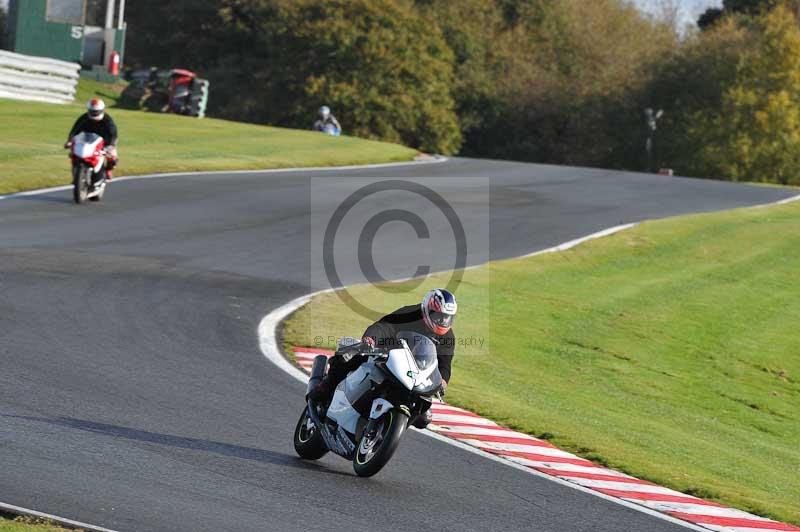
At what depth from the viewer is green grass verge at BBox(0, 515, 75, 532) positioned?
22.4ft

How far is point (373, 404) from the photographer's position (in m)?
8.82

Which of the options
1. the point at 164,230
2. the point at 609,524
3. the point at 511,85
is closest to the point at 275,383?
the point at 609,524

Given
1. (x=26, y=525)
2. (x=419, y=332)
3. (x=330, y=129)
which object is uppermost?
(x=330, y=129)

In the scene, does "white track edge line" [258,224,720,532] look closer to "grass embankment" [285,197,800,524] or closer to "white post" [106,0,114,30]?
"grass embankment" [285,197,800,524]

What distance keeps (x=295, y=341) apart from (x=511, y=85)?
5965 cm

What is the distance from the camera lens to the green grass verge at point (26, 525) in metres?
6.81

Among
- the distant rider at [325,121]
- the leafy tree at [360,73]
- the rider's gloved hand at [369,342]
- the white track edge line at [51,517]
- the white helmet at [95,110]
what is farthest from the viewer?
the leafy tree at [360,73]

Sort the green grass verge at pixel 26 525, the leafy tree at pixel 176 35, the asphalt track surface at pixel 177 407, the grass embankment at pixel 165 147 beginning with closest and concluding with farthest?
the green grass verge at pixel 26 525
the asphalt track surface at pixel 177 407
the grass embankment at pixel 165 147
the leafy tree at pixel 176 35

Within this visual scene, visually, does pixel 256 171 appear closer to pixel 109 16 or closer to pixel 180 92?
pixel 180 92

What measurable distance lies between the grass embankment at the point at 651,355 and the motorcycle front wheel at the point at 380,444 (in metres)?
2.55

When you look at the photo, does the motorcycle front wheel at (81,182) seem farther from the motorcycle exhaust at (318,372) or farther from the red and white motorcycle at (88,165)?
the motorcycle exhaust at (318,372)

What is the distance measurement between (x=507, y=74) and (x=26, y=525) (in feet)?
225

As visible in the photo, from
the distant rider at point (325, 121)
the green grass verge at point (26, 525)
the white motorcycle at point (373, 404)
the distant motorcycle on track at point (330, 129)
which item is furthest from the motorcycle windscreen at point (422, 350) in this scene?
the distant motorcycle on track at point (330, 129)

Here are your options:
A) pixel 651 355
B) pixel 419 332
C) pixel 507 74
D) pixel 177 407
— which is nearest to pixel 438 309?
pixel 419 332
